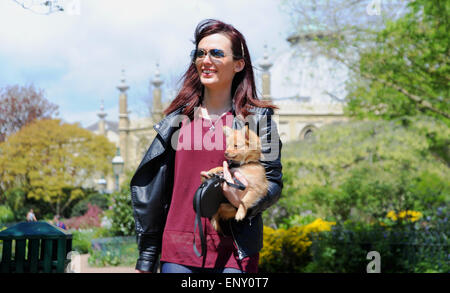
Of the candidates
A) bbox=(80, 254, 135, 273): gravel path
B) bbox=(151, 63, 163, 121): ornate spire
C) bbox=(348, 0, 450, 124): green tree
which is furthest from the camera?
bbox=(151, 63, 163, 121): ornate spire

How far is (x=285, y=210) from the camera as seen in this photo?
14969mm

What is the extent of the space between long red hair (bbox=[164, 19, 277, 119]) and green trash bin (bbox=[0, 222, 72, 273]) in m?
2.04

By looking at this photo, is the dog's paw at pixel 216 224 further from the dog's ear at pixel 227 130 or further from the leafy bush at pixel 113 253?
the leafy bush at pixel 113 253

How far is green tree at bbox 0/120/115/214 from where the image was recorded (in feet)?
88.8

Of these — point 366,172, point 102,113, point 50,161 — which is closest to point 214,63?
point 366,172

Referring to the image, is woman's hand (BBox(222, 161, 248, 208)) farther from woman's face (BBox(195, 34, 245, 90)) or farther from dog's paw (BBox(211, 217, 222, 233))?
woman's face (BBox(195, 34, 245, 90))

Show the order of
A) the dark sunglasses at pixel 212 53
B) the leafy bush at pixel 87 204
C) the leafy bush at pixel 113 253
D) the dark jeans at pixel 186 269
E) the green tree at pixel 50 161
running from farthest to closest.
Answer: the leafy bush at pixel 87 204 < the green tree at pixel 50 161 < the leafy bush at pixel 113 253 < the dark sunglasses at pixel 212 53 < the dark jeans at pixel 186 269

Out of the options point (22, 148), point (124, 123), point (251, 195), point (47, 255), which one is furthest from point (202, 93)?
point (124, 123)

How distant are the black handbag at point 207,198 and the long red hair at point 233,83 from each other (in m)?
0.50

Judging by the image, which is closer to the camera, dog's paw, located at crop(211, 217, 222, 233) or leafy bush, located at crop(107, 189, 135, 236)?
dog's paw, located at crop(211, 217, 222, 233)

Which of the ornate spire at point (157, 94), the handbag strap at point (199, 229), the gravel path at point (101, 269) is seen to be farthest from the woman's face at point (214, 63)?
the ornate spire at point (157, 94)

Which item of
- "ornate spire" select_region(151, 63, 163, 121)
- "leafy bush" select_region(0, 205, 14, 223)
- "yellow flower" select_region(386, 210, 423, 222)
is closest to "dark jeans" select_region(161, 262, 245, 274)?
"yellow flower" select_region(386, 210, 423, 222)

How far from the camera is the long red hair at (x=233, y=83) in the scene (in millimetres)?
2863

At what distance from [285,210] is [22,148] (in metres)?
17.4
